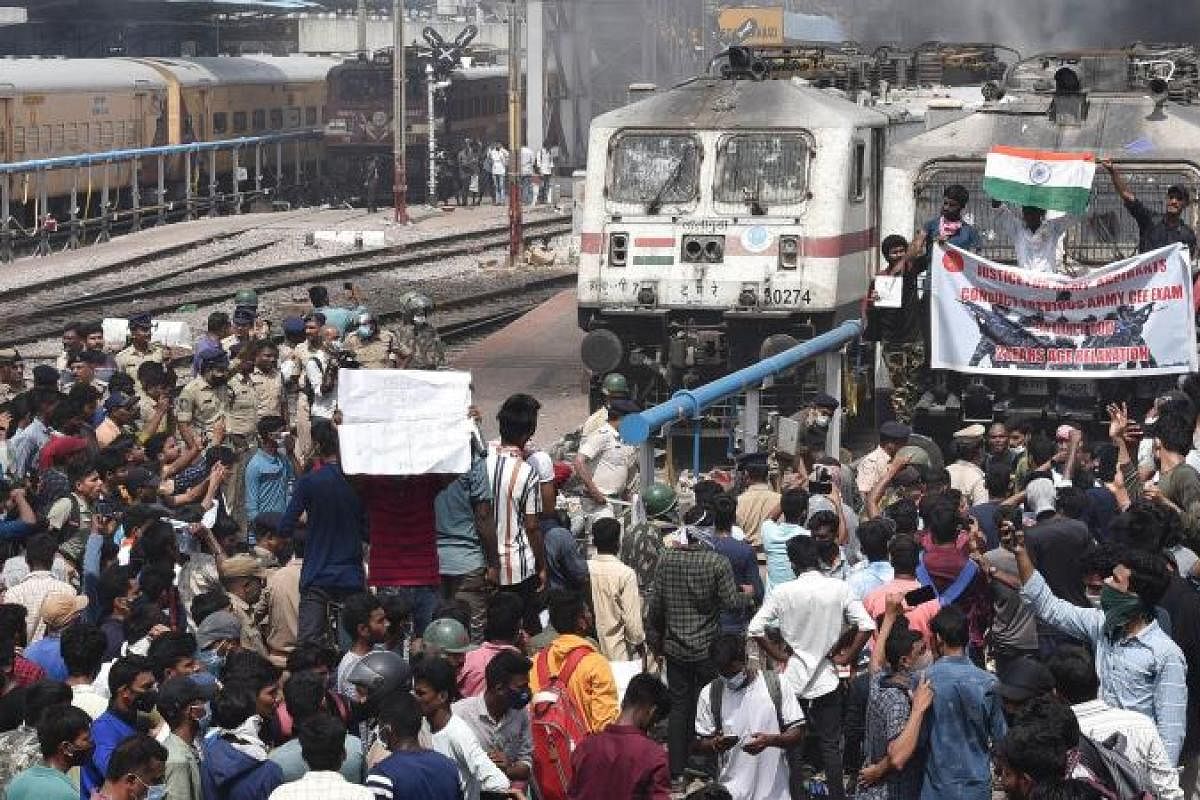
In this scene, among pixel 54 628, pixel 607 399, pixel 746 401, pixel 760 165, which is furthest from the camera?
pixel 760 165

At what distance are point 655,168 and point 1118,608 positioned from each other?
34.6ft

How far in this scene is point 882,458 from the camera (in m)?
12.8

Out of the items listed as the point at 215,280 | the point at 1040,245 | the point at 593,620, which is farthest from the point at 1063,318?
the point at 215,280

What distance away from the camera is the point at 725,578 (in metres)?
9.84

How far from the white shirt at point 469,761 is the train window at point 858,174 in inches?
428

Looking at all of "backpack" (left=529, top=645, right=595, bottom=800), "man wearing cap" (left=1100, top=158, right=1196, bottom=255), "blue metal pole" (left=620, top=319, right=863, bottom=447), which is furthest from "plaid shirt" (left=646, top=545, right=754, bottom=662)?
"man wearing cap" (left=1100, top=158, right=1196, bottom=255)

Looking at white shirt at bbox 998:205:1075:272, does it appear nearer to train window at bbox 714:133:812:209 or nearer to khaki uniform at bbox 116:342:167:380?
train window at bbox 714:133:812:209

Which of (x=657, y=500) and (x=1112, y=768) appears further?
(x=657, y=500)

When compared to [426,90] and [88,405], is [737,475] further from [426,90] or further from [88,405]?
[426,90]

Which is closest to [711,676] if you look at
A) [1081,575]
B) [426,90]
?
[1081,575]

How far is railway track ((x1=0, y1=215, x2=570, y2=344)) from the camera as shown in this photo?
27.4 meters

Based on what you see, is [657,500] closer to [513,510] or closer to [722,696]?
[513,510]

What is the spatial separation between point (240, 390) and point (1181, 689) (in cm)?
788

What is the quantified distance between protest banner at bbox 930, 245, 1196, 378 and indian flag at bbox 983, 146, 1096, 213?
0.66 m
